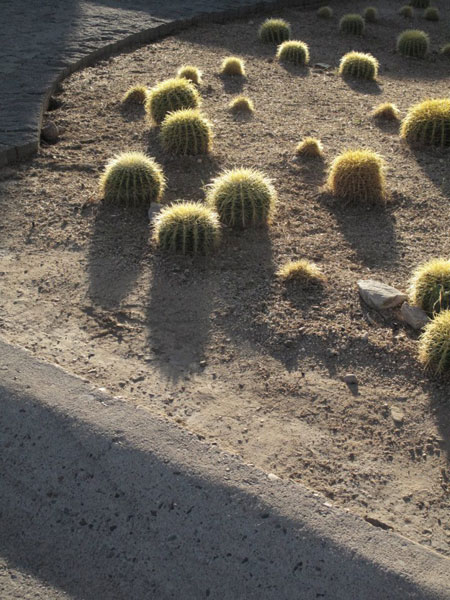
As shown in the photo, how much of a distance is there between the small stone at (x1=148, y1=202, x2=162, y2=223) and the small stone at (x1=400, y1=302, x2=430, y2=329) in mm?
2608

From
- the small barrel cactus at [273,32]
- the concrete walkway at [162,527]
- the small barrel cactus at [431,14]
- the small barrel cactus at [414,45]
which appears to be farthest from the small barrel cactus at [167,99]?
the small barrel cactus at [431,14]

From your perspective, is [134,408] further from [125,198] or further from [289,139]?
[289,139]

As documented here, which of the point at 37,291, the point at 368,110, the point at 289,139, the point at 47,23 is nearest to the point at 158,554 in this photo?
the point at 37,291

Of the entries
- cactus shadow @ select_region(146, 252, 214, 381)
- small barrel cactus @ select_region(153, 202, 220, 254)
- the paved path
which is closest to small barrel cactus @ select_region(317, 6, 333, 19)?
the paved path

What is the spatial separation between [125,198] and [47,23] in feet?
24.1

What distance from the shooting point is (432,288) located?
18.3ft

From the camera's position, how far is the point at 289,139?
29.5 ft

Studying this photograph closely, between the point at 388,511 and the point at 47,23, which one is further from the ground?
the point at 47,23

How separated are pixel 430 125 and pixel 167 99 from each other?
325 centimetres

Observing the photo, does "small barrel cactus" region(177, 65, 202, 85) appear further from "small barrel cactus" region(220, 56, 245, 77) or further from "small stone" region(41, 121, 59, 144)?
"small stone" region(41, 121, 59, 144)

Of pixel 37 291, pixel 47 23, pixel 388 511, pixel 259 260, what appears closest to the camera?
pixel 388 511

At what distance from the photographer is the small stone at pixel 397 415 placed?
185 inches

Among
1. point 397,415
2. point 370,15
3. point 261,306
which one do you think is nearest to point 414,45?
point 370,15

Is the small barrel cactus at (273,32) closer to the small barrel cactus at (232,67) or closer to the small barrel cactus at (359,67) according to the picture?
the small barrel cactus at (359,67)
